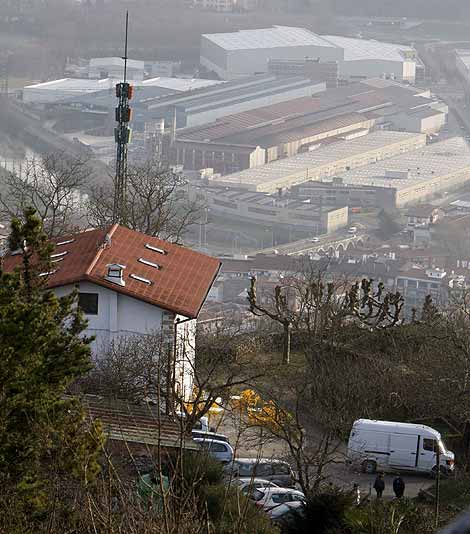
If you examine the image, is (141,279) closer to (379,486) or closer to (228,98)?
(379,486)

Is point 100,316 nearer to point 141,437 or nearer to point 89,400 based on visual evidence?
point 89,400

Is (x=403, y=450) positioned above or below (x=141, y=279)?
below

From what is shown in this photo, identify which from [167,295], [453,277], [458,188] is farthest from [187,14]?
[167,295]

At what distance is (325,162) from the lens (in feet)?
111

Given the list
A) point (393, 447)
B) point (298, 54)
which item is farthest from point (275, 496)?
point (298, 54)

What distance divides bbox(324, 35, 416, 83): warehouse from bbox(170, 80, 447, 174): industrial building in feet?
13.3

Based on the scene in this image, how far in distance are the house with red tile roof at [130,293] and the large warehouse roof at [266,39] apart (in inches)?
1666

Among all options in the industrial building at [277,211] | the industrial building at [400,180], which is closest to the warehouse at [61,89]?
the industrial building at [400,180]

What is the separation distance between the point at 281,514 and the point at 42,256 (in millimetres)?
1234

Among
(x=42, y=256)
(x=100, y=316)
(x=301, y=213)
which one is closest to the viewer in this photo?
(x=42, y=256)

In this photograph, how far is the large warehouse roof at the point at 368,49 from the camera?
4956 cm

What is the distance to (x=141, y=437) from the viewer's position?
498cm

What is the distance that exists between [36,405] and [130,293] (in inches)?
137

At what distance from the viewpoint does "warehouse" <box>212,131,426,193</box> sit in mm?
31844
